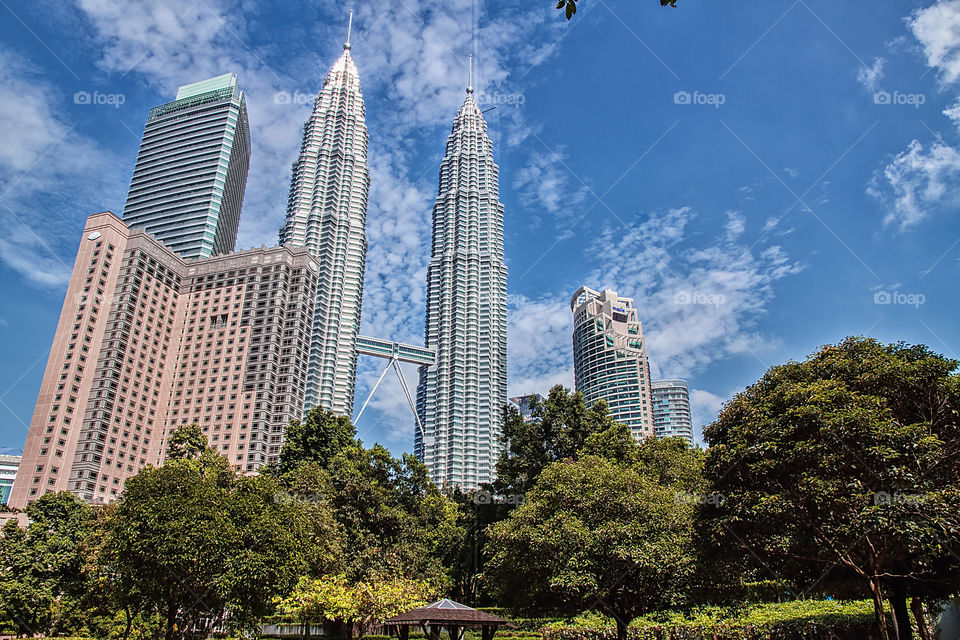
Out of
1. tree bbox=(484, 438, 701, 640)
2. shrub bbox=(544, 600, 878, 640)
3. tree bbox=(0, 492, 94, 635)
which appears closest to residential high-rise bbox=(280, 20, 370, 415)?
tree bbox=(0, 492, 94, 635)

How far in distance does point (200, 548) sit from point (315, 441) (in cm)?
2886

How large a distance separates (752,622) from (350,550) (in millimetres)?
22113

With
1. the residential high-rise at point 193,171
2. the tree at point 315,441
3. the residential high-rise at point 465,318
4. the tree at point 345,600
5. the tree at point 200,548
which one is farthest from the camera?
the residential high-rise at point 193,171

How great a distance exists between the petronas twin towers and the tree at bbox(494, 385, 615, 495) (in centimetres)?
9004

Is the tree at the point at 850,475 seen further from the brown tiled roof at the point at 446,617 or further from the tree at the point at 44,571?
the tree at the point at 44,571

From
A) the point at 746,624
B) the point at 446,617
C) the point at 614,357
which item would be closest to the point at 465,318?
the point at 614,357

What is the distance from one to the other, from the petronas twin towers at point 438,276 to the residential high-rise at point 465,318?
297 mm

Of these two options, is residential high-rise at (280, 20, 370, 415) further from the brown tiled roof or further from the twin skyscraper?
the brown tiled roof

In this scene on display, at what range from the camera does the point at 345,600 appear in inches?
1161

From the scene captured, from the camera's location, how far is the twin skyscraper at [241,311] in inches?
4291

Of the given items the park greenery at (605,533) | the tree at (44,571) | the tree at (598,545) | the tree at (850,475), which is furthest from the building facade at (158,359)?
the tree at (850,475)

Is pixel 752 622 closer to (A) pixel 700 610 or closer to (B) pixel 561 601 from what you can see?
(A) pixel 700 610

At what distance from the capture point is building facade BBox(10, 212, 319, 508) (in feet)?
339

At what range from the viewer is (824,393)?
18.9 m
